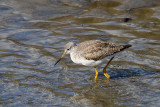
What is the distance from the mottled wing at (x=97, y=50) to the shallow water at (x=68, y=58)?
0.70 metres

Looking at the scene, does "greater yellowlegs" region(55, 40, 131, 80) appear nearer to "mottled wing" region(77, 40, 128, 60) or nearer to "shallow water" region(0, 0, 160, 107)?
"mottled wing" region(77, 40, 128, 60)

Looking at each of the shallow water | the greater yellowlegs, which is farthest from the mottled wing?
the shallow water

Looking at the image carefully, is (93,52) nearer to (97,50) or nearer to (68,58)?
(97,50)

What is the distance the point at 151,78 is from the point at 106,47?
1.53 m

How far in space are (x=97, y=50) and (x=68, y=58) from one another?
1.91 meters

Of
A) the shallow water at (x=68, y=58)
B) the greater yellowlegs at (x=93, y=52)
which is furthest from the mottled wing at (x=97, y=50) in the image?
the shallow water at (x=68, y=58)

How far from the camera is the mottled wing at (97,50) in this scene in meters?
8.20

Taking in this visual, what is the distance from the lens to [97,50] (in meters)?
8.27

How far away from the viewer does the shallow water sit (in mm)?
7344

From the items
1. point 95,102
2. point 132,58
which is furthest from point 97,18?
point 95,102

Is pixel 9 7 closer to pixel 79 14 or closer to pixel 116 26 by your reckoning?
pixel 79 14

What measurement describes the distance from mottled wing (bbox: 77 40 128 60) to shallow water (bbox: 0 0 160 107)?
2.29 ft

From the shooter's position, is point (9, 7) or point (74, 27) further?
point (9, 7)

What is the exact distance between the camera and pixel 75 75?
8.53 metres
